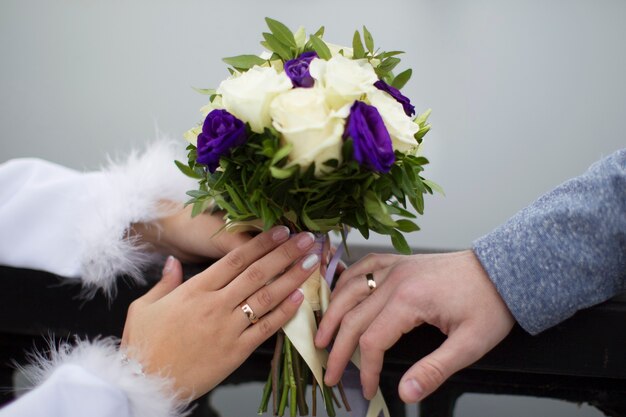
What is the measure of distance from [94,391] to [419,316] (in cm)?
51

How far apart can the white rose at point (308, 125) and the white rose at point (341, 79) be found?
17 mm

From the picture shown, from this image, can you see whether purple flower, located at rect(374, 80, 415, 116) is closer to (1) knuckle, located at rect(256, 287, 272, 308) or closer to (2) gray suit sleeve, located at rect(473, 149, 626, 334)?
(2) gray suit sleeve, located at rect(473, 149, 626, 334)

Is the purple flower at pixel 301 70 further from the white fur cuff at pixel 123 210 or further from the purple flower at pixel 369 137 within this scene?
the white fur cuff at pixel 123 210

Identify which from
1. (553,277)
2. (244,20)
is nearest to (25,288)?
(553,277)

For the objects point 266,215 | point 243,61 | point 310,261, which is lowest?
point 310,261

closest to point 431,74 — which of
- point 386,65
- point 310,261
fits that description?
point 386,65

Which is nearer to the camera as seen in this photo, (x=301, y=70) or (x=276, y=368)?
(x=301, y=70)

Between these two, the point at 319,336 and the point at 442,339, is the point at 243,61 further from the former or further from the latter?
the point at 442,339

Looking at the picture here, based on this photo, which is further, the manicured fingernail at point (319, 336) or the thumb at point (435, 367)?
the manicured fingernail at point (319, 336)

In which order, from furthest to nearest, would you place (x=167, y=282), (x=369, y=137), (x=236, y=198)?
(x=167, y=282), (x=236, y=198), (x=369, y=137)

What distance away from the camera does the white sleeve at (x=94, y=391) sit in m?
0.79

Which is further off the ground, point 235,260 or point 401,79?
point 401,79

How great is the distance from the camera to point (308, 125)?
68 cm

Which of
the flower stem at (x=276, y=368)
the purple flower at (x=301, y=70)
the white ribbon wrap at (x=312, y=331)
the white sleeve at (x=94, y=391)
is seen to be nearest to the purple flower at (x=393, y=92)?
the purple flower at (x=301, y=70)
